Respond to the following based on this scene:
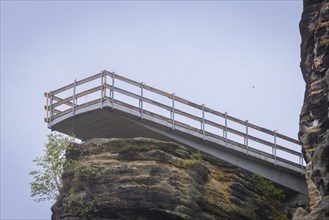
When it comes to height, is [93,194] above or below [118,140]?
below

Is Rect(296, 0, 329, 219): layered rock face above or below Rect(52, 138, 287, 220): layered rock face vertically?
above

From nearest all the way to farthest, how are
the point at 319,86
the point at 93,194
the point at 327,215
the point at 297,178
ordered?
the point at 327,215 < the point at 93,194 < the point at 319,86 < the point at 297,178

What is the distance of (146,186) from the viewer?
133ft

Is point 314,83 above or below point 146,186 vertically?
above

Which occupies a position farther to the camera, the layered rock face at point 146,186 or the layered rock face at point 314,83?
the layered rock face at point 314,83

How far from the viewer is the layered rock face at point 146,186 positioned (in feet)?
132

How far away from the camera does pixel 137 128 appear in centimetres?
4481

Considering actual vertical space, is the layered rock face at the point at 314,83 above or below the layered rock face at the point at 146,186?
above

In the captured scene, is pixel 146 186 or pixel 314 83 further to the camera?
pixel 314 83

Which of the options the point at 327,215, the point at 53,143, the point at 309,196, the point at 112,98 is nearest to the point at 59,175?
the point at 53,143

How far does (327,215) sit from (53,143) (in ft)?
51.3

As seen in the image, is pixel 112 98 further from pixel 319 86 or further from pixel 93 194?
pixel 319 86

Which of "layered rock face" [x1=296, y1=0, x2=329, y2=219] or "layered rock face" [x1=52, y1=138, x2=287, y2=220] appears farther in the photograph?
"layered rock face" [x1=296, y1=0, x2=329, y2=219]

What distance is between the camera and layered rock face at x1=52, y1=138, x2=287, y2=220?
4028 cm
